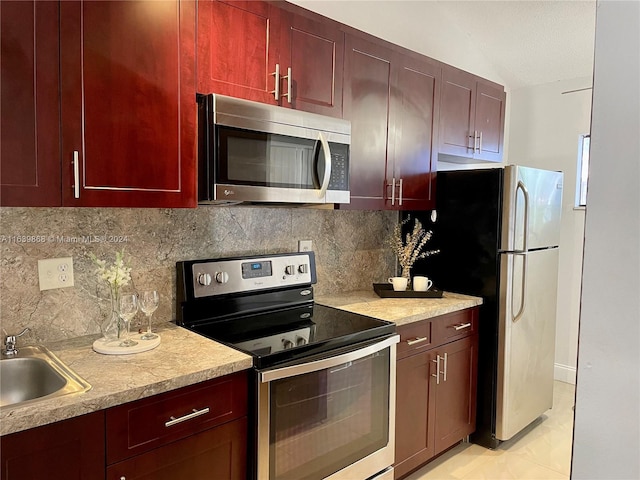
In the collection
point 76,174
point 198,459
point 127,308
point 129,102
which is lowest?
point 198,459

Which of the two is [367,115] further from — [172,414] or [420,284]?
[172,414]

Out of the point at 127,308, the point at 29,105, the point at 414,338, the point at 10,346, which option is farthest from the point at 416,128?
the point at 10,346

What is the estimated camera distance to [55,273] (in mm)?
1715

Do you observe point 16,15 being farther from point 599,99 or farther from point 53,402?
point 599,99

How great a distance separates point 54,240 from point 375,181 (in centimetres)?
150

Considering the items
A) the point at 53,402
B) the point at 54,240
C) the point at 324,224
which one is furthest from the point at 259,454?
the point at 324,224

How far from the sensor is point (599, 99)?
426 millimetres

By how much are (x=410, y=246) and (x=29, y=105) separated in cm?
208

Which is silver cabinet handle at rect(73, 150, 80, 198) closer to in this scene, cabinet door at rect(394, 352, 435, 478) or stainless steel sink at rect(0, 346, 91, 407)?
stainless steel sink at rect(0, 346, 91, 407)

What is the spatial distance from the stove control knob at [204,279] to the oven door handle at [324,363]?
581mm

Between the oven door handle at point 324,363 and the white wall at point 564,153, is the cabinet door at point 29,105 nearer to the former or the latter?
the oven door handle at point 324,363

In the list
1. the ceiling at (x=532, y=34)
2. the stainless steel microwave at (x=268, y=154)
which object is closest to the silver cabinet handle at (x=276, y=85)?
the stainless steel microwave at (x=268, y=154)

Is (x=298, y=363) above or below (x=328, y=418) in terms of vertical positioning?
above

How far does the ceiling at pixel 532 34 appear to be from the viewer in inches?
122
